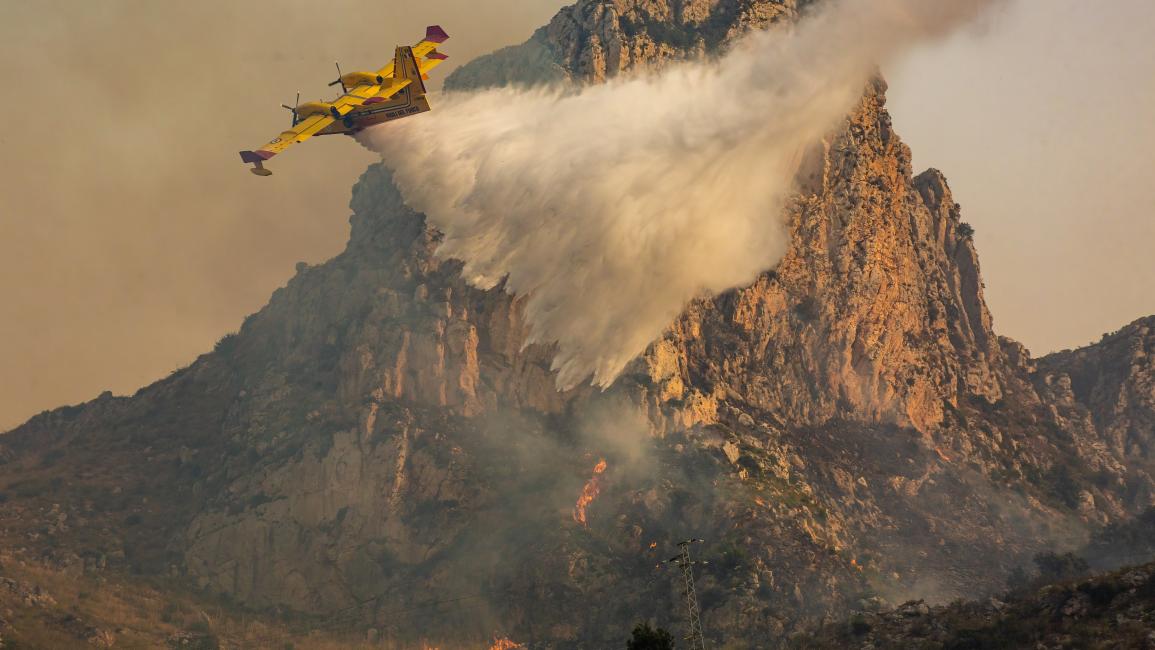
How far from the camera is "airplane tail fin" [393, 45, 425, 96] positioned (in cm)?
13900

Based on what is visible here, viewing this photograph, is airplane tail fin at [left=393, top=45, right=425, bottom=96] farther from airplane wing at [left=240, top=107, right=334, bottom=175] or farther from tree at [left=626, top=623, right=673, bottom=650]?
tree at [left=626, top=623, right=673, bottom=650]

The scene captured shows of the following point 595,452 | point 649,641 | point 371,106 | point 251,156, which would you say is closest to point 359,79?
point 371,106

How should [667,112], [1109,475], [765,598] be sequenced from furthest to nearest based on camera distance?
[1109,475]
[667,112]
[765,598]

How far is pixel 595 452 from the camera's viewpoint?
167500 mm

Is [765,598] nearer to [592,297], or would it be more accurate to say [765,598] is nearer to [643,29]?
[592,297]

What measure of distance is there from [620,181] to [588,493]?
39246 millimetres

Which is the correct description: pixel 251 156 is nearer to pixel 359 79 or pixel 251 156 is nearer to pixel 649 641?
pixel 359 79

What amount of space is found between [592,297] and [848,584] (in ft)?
156

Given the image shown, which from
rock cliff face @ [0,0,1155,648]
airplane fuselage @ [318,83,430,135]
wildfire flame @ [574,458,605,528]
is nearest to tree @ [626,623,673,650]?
rock cliff face @ [0,0,1155,648]

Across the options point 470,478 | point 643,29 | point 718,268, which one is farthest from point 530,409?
point 643,29

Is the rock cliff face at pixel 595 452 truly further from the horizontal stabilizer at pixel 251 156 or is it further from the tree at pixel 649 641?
the horizontal stabilizer at pixel 251 156

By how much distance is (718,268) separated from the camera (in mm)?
178750

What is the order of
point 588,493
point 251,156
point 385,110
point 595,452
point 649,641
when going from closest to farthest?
point 649,641, point 251,156, point 385,110, point 588,493, point 595,452

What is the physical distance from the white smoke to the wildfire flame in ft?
40.1
